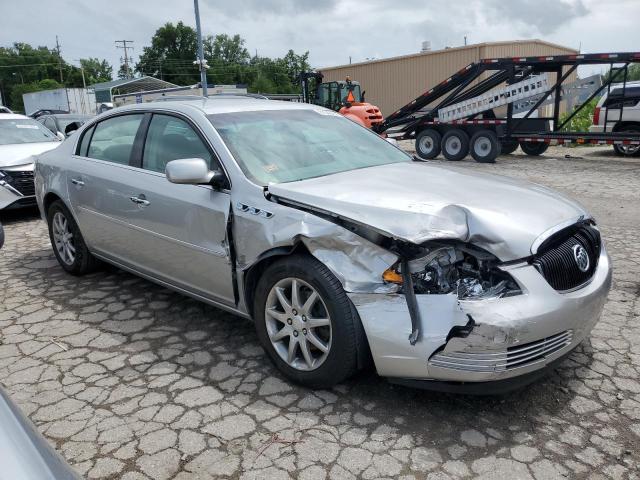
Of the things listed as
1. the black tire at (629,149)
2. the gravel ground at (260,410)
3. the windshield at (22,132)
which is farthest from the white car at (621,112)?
the windshield at (22,132)

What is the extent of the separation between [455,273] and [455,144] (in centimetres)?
1316

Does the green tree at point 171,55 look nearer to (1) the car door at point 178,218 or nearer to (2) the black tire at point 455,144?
(2) the black tire at point 455,144

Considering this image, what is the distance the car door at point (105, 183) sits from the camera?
428cm

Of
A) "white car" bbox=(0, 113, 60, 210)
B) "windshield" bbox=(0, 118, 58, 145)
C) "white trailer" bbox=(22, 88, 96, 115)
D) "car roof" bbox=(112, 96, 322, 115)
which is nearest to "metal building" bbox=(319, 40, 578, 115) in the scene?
"white trailer" bbox=(22, 88, 96, 115)

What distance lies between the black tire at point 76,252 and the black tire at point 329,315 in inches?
102

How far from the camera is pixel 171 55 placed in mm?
83875

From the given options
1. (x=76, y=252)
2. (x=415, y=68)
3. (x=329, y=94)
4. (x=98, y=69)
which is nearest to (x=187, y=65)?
(x=98, y=69)

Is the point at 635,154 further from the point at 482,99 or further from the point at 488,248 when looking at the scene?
the point at 488,248

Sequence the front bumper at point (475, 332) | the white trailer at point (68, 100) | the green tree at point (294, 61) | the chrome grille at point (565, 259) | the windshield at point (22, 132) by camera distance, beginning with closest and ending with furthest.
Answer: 1. the front bumper at point (475, 332)
2. the chrome grille at point (565, 259)
3. the windshield at point (22, 132)
4. the white trailer at point (68, 100)
5. the green tree at point (294, 61)

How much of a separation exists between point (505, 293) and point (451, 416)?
2.45 feet

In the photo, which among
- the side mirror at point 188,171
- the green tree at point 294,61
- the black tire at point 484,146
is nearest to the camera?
the side mirror at point 188,171

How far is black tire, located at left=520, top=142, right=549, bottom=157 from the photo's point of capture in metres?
15.4

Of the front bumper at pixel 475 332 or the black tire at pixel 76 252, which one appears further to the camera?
the black tire at pixel 76 252

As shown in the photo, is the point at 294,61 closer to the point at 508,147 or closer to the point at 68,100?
the point at 68,100
